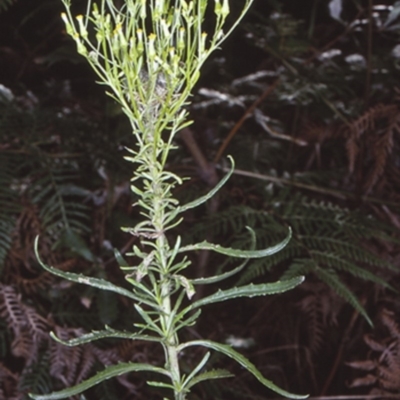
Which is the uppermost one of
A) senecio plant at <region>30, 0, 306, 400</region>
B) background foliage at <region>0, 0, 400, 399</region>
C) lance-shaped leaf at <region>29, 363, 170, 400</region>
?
senecio plant at <region>30, 0, 306, 400</region>

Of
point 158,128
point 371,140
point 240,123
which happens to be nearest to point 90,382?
point 158,128

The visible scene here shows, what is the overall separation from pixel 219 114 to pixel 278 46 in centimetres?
39

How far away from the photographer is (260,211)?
1774 mm

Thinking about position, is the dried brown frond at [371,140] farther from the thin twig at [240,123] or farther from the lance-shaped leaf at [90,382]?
the lance-shaped leaf at [90,382]

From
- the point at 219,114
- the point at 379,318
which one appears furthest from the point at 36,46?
the point at 379,318

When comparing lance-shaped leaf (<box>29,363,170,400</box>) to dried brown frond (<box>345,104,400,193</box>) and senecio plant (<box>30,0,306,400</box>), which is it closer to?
senecio plant (<box>30,0,306,400</box>)

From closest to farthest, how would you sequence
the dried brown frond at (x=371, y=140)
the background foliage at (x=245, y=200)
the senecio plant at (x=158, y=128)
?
the senecio plant at (x=158, y=128) < the background foliage at (x=245, y=200) < the dried brown frond at (x=371, y=140)

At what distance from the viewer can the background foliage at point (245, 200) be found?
161cm

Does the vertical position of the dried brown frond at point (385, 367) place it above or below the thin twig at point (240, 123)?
below

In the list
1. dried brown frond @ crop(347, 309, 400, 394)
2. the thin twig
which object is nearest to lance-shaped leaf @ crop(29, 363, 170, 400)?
dried brown frond @ crop(347, 309, 400, 394)

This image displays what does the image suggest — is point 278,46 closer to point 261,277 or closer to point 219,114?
point 219,114

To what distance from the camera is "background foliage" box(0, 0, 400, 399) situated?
1.61 meters

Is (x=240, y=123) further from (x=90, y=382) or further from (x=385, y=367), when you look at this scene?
(x=90, y=382)

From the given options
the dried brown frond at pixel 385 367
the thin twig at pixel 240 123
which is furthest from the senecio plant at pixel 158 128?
the thin twig at pixel 240 123
